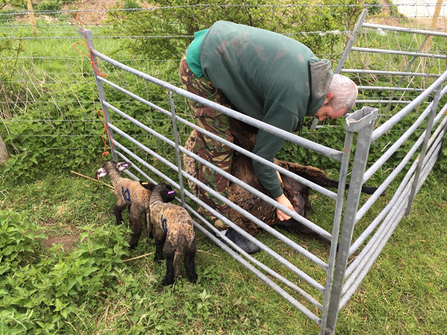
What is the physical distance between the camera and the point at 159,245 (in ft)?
9.80

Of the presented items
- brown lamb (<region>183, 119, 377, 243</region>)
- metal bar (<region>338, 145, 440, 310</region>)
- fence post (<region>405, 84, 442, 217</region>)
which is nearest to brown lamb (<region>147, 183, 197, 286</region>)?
brown lamb (<region>183, 119, 377, 243</region>)

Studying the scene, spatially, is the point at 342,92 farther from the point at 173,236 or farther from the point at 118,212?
the point at 118,212

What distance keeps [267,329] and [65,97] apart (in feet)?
12.8

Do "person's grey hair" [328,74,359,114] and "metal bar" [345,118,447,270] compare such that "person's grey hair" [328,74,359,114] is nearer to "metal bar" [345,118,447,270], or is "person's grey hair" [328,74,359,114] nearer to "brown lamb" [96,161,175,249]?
"metal bar" [345,118,447,270]

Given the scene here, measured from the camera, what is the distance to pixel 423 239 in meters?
3.42

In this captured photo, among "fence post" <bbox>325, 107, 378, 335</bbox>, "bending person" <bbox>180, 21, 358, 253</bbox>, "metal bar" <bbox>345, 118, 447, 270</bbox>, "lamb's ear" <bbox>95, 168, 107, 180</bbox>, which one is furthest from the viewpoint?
"lamb's ear" <bbox>95, 168, 107, 180</bbox>

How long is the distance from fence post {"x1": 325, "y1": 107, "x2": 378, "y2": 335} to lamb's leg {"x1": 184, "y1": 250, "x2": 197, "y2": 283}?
44.6 inches

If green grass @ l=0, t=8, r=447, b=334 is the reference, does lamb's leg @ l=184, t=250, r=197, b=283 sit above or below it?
above

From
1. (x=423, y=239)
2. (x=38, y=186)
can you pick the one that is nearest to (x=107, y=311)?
(x=38, y=186)

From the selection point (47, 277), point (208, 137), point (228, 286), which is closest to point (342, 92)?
point (208, 137)

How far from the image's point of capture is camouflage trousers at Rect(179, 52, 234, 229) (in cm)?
279

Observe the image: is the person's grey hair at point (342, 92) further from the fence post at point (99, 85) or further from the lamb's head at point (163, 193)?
the fence post at point (99, 85)

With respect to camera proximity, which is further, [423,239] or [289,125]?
[423,239]

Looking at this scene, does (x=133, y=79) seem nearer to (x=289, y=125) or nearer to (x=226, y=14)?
(x=226, y=14)
